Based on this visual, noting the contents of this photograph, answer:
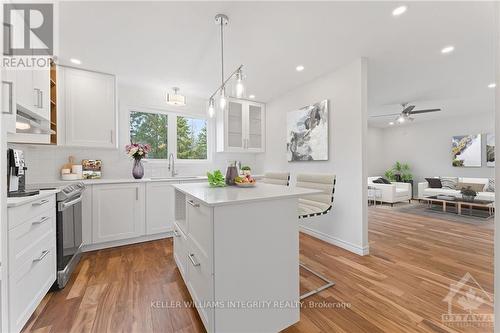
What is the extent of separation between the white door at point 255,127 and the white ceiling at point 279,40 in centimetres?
87

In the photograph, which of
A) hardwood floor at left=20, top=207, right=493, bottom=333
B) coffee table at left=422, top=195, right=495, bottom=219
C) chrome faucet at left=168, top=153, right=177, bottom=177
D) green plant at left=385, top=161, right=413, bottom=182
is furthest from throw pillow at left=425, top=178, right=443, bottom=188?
chrome faucet at left=168, top=153, right=177, bottom=177

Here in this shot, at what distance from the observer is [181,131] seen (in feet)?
12.9

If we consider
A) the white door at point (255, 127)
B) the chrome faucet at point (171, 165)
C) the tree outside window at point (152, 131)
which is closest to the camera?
the tree outside window at point (152, 131)

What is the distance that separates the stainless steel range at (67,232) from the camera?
188 centimetres

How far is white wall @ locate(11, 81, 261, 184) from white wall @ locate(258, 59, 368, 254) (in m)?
2.04

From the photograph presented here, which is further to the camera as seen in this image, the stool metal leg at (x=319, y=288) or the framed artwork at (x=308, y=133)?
the framed artwork at (x=308, y=133)

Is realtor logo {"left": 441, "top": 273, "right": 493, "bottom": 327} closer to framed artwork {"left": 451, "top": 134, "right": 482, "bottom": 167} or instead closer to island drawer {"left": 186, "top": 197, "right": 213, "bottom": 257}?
island drawer {"left": 186, "top": 197, "right": 213, "bottom": 257}

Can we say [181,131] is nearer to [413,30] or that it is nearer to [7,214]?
[7,214]

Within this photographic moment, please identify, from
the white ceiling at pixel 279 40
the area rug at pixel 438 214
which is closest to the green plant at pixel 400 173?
the area rug at pixel 438 214

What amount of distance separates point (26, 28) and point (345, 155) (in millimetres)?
3583

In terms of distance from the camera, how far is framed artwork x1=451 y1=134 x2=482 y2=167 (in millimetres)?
5637

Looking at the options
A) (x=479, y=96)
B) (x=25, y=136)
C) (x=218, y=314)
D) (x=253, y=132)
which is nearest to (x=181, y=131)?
(x=253, y=132)

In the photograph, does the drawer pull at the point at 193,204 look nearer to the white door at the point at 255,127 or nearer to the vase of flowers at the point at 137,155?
the vase of flowers at the point at 137,155

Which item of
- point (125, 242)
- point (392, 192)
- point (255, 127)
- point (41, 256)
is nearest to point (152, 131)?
point (125, 242)
